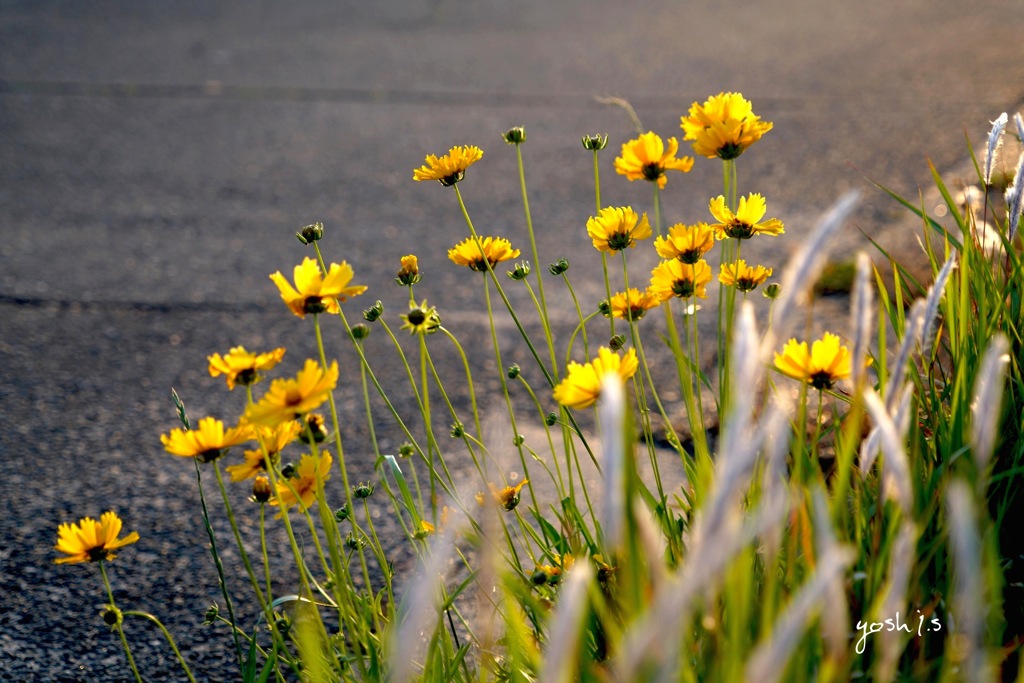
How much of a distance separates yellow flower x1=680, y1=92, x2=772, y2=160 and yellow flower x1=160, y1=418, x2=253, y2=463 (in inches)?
32.4

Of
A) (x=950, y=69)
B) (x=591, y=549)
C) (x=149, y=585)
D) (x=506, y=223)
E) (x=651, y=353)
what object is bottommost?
(x=591, y=549)

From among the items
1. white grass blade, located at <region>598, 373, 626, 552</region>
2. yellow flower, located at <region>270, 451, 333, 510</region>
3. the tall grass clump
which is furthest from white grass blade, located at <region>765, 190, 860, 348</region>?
yellow flower, located at <region>270, 451, 333, 510</region>

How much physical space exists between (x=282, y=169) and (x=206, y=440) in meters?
4.12

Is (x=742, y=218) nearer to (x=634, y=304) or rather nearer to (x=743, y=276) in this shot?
(x=743, y=276)

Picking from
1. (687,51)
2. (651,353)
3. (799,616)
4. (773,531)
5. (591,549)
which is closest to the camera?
(799,616)

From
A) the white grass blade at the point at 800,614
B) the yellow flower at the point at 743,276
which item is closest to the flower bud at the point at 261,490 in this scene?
the yellow flower at the point at 743,276

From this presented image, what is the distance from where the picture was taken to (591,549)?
4.96 feet

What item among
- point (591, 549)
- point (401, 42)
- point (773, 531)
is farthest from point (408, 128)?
point (773, 531)

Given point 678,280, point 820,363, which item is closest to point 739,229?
point 678,280

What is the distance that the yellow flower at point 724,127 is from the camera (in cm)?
162

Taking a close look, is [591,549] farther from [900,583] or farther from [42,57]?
[42,57]

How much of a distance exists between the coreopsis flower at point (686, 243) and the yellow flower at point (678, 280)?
0.02m

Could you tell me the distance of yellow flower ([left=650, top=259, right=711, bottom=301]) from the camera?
1641 millimetres

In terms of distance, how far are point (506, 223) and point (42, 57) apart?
4.78 m
